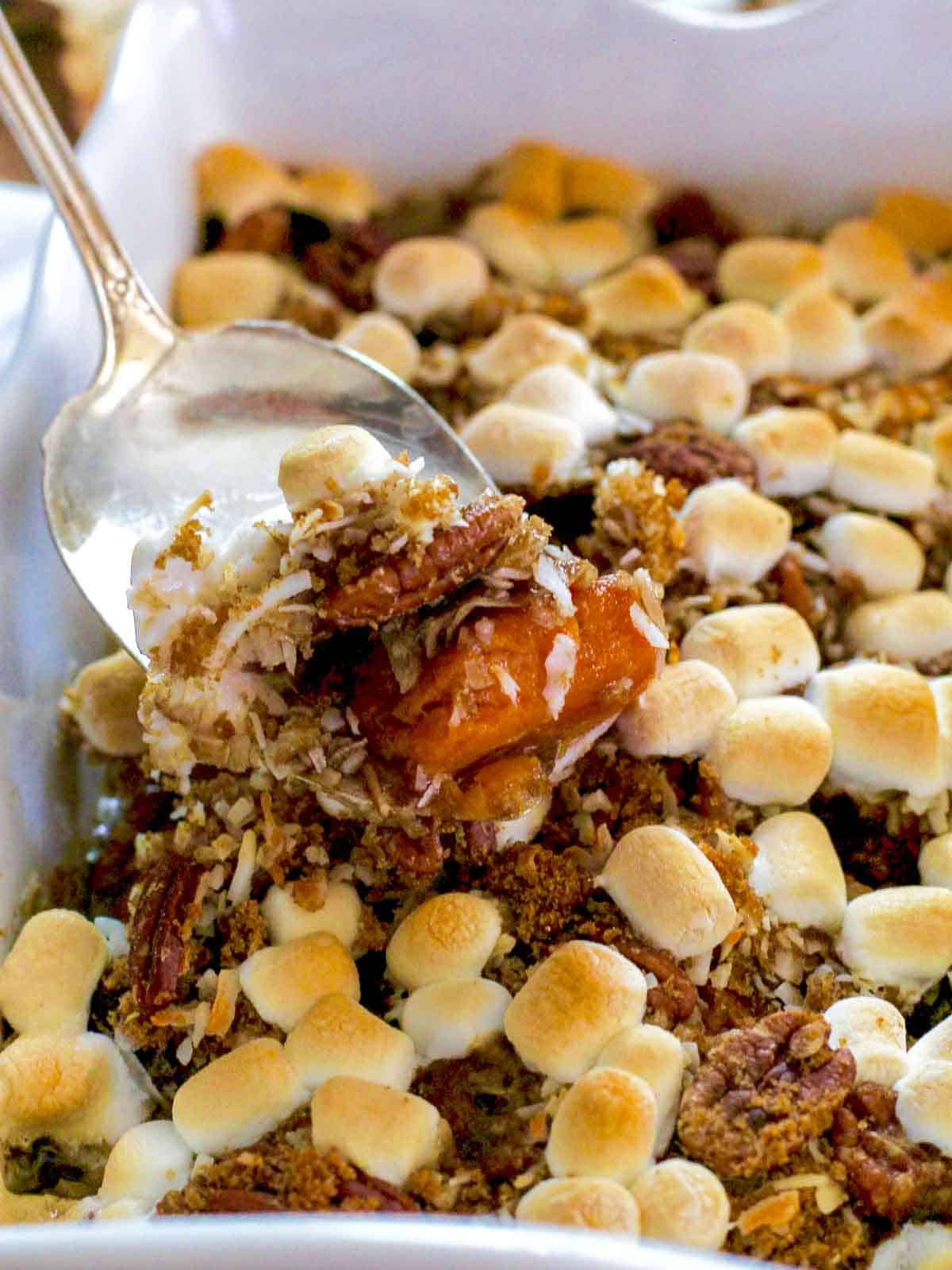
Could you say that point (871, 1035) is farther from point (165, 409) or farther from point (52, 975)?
point (165, 409)

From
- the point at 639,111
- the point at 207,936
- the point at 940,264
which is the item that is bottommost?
the point at 940,264

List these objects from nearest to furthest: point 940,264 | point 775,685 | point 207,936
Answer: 1. point 207,936
2. point 775,685
3. point 940,264

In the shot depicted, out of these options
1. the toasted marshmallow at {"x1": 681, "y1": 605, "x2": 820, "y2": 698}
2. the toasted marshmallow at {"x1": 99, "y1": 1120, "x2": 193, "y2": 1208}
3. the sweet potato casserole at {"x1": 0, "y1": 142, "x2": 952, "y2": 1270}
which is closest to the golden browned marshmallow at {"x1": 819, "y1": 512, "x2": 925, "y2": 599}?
the sweet potato casserole at {"x1": 0, "y1": 142, "x2": 952, "y2": 1270}

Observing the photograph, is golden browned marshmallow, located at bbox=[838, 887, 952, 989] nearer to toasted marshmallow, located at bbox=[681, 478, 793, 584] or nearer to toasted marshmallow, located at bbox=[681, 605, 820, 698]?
toasted marshmallow, located at bbox=[681, 605, 820, 698]

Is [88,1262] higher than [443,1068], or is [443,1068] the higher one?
[88,1262]

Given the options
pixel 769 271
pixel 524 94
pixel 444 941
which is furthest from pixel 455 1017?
pixel 524 94

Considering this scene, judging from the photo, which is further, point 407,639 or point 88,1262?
point 407,639

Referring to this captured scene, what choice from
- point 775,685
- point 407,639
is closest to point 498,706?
point 407,639

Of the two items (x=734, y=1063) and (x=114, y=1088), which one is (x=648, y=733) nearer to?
(x=734, y=1063)

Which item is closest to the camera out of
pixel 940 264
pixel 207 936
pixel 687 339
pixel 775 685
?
pixel 207 936
